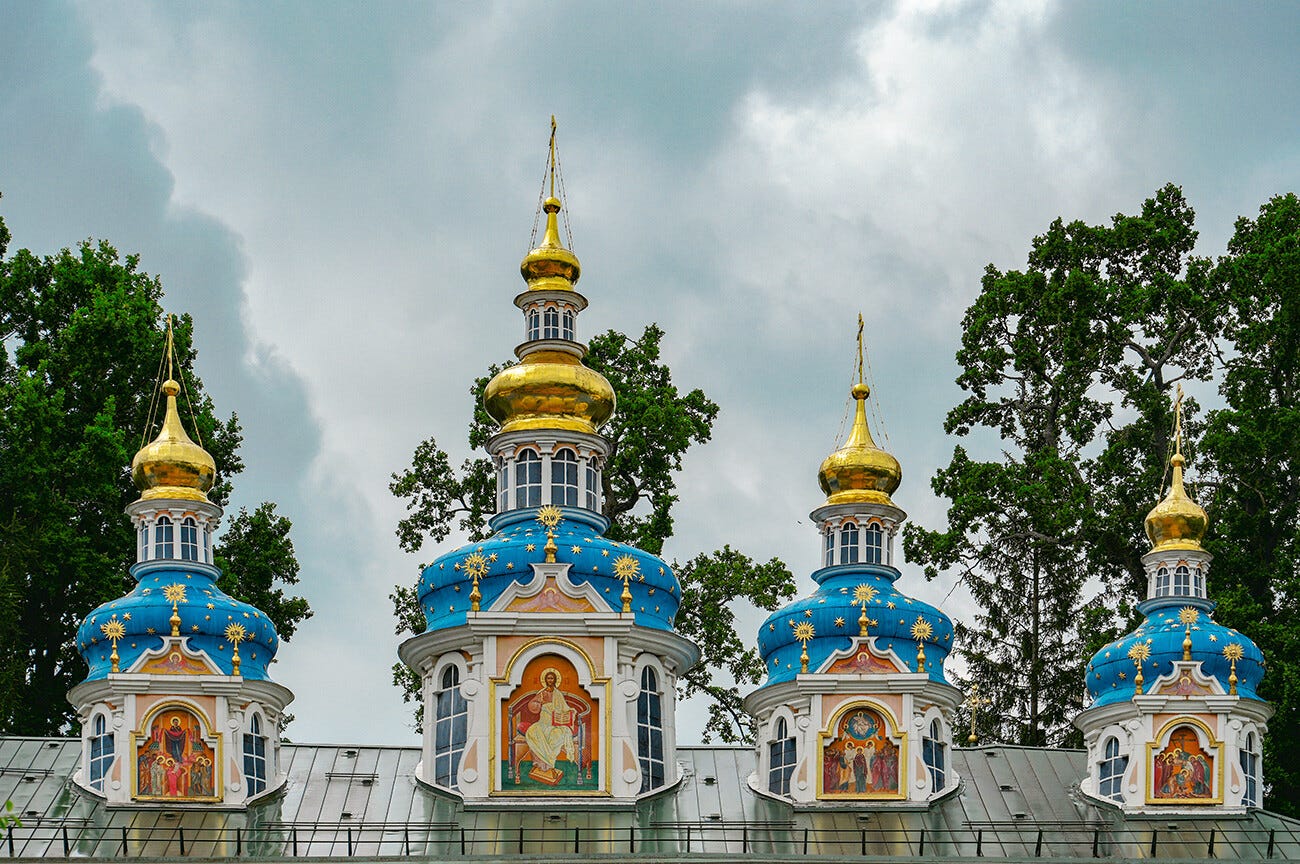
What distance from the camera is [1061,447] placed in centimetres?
5334

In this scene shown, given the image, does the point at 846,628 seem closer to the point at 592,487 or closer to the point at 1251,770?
the point at 592,487

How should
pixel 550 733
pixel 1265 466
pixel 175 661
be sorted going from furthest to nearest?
pixel 1265 466 → pixel 175 661 → pixel 550 733

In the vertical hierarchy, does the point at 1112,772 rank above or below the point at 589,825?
above

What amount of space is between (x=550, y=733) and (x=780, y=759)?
3.87 m

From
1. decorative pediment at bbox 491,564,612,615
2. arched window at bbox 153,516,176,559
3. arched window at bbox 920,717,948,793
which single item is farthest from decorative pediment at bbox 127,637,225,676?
arched window at bbox 920,717,948,793

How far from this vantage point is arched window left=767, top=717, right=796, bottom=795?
1631 inches

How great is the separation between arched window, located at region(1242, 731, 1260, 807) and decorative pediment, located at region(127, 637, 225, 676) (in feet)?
49.1

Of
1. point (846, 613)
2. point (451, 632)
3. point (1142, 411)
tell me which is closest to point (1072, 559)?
point (1142, 411)

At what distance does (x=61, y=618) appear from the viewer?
4922cm

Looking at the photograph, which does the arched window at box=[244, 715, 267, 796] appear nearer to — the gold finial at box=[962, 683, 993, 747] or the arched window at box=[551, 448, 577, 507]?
the arched window at box=[551, 448, 577, 507]

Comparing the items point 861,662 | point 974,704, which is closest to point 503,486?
point 861,662

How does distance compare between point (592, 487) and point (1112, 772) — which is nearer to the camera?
point (1112, 772)

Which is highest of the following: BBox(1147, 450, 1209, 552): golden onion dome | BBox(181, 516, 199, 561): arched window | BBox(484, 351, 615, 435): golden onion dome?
BBox(484, 351, 615, 435): golden onion dome

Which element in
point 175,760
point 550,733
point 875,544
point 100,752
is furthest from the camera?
point 875,544
